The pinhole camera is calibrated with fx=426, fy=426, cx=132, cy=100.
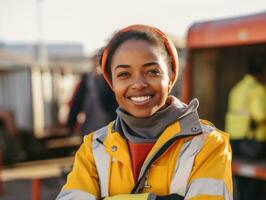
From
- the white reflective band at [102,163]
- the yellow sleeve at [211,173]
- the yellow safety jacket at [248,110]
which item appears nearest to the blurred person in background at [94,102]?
the yellow safety jacket at [248,110]

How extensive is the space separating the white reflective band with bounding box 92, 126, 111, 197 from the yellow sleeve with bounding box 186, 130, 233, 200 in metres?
0.31

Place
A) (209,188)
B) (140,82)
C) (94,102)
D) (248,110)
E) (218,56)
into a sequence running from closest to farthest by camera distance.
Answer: (209,188) → (140,82) → (94,102) → (248,110) → (218,56)

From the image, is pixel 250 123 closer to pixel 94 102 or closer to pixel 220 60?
pixel 220 60

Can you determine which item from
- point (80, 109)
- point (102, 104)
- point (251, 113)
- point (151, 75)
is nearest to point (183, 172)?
point (151, 75)

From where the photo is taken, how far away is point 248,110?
498 centimetres

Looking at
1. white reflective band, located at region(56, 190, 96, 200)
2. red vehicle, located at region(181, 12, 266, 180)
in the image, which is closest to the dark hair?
white reflective band, located at region(56, 190, 96, 200)

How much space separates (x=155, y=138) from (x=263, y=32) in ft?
11.0

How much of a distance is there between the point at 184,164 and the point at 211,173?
100 mm

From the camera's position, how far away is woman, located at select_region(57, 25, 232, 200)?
1.46m

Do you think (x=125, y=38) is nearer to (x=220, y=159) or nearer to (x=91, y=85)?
(x=220, y=159)

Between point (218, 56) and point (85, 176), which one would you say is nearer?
point (85, 176)

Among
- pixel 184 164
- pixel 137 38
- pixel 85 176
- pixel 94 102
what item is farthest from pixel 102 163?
pixel 94 102

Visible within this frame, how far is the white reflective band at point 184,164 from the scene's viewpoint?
1462 mm

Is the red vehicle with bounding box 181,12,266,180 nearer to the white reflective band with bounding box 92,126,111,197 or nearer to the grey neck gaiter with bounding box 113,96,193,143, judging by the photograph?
the grey neck gaiter with bounding box 113,96,193,143
